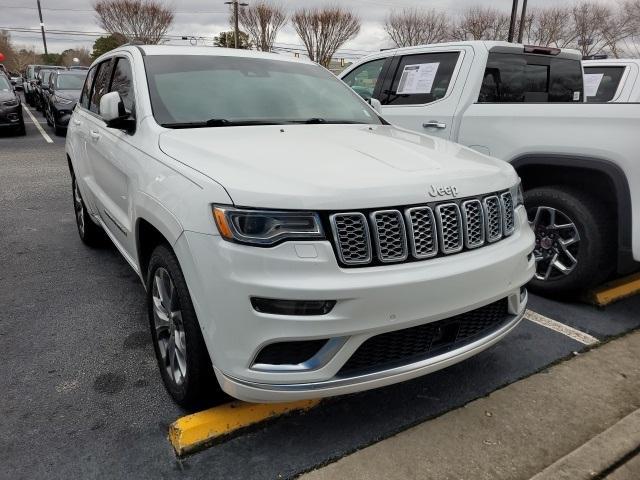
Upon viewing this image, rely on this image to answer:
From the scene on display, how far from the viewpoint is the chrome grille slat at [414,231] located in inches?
81.9

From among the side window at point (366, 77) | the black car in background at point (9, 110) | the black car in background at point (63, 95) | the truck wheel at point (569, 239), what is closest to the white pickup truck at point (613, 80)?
the side window at point (366, 77)

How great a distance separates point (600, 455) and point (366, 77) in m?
4.40

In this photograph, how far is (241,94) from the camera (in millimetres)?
3393

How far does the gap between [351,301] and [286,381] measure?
41cm

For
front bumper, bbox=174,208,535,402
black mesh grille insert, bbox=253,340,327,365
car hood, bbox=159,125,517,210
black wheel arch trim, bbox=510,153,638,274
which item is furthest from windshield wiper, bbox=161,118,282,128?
black wheel arch trim, bbox=510,153,638,274

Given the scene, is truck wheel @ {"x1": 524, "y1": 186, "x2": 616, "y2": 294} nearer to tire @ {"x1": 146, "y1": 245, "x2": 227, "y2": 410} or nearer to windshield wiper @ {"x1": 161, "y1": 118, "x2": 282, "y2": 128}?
windshield wiper @ {"x1": 161, "y1": 118, "x2": 282, "y2": 128}

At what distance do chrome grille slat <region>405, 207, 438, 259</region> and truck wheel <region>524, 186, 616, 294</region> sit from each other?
2.05 meters

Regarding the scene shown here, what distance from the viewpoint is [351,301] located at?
2010mm

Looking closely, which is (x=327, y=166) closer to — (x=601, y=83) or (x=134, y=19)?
(x=601, y=83)

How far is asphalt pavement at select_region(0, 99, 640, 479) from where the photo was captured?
2.32 m

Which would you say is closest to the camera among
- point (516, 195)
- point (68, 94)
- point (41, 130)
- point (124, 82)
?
point (516, 195)

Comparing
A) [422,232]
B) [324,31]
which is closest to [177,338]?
[422,232]

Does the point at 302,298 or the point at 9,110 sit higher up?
the point at 302,298

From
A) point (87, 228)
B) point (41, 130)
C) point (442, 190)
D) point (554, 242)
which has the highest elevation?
point (442, 190)
